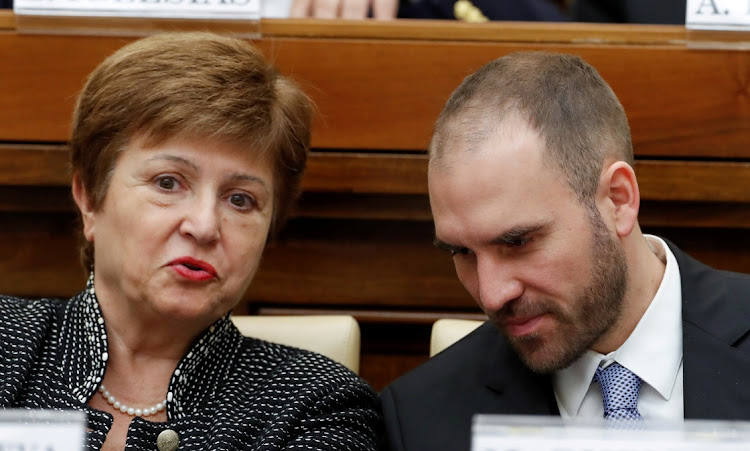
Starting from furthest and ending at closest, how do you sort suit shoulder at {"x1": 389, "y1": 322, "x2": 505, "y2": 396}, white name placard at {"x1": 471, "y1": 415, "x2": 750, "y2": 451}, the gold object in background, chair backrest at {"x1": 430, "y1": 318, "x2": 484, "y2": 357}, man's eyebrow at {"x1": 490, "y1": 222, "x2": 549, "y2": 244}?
the gold object in background
chair backrest at {"x1": 430, "y1": 318, "x2": 484, "y2": 357}
suit shoulder at {"x1": 389, "y1": 322, "x2": 505, "y2": 396}
man's eyebrow at {"x1": 490, "y1": 222, "x2": 549, "y2": 244}
white name placard at {"x1": 471, "y1": 415, "x2": 750, "y2": 451}

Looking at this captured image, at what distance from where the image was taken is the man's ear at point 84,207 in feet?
5.39

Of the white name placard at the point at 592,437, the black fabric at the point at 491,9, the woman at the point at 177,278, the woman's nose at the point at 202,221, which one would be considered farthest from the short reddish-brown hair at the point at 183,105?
the white name placard at the point at 592,437

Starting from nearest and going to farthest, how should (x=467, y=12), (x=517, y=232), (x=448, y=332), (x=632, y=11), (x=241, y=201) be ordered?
1. (x=517, y=232)
2. (x=241, y=201)
3. (x=448, y=332)
4. (x=467, y=12)
5. (x=632, y=11)

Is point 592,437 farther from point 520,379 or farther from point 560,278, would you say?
point 520,379

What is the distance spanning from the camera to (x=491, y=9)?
215cm

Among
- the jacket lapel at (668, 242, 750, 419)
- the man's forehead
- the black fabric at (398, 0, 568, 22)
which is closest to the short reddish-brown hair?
the man's forehead

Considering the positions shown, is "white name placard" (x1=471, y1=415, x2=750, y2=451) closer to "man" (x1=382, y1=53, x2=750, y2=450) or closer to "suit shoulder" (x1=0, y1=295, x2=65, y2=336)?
"man" (x1=382, y1=53, x2=750, y2=450)

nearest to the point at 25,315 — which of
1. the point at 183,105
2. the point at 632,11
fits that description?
the point at 183,105

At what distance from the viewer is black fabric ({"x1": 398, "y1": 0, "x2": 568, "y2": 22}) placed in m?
2.13

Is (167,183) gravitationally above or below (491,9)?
below

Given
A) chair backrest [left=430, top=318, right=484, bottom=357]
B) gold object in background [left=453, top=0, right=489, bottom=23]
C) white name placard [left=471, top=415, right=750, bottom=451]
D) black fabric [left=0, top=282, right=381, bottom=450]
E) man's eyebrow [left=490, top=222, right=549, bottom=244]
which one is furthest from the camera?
gold object in background [left=453, top=0, right=489, bottom=23]

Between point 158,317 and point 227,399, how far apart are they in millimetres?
168

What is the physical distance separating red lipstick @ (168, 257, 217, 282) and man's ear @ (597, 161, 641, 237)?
59cm

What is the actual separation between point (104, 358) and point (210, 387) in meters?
0.17
